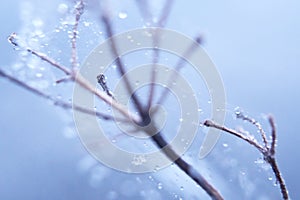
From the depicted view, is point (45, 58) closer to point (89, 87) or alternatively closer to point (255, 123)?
point (89, 87)

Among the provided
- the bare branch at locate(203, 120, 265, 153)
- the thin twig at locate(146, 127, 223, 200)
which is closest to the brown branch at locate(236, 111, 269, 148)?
the bare branch at locate(203, 120, 265, 153)

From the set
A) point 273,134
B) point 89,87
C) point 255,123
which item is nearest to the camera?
point 89,87

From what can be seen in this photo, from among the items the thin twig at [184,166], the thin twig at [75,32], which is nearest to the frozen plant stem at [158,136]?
the thin twig at [184,166]

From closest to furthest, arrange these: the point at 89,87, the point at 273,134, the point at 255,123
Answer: the point at 89,87, the point at 273,134, the point at 255,123

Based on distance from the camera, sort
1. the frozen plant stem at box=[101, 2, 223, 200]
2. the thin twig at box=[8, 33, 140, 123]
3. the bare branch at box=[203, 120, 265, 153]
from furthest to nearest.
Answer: the bare branch at box=[203, 120, 265, 153] < the thin twig at box=[8, 33, 140, 123] < the frozen plant stem at box=[101, 2, 223, 200]

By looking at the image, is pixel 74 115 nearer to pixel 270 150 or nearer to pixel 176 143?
pixel 176 143

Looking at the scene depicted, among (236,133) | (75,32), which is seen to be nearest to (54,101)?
(75,32)

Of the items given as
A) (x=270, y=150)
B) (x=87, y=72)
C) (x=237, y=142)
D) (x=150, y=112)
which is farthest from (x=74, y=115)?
(x=237, y=142)

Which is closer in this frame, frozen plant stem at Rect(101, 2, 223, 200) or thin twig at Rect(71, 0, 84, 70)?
frozen plant stem at Rect(101, 2, 223, 200)

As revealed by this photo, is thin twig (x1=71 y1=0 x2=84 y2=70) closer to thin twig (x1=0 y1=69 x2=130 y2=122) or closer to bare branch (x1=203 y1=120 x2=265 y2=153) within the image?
thin twig (x1=0 y1=69 x2=130 y2=122)

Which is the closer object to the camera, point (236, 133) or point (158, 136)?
point (158, 136)

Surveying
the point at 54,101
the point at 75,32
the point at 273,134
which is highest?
the point at 273,134
